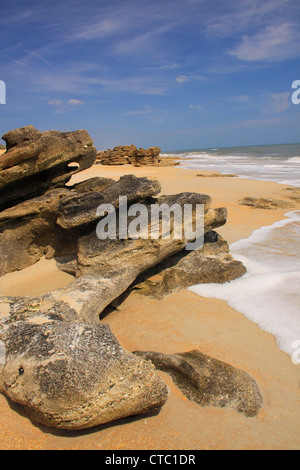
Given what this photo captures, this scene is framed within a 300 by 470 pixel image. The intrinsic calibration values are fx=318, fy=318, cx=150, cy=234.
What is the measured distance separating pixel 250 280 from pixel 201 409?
8.67 feet

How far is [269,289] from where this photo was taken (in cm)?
443

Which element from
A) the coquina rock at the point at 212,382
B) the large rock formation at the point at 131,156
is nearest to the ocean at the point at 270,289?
the coquina rock at the point at 212,382

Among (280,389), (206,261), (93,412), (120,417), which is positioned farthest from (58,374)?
(206,261)

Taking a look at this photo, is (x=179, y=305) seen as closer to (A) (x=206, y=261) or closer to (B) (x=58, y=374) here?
(A) (x=206, y=261)

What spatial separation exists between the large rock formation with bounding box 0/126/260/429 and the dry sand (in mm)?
132

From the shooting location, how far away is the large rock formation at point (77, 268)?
2182 mm

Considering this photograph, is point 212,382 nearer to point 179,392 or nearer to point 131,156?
point 179,392

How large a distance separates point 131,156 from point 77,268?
28.6 meters

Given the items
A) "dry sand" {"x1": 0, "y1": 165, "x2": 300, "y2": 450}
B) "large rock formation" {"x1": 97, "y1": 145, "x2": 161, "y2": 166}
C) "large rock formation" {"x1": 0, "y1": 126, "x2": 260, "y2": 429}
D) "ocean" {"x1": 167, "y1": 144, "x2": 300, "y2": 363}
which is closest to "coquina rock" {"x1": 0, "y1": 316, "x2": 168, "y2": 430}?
"large rock formation" {"x1": 0, "y1": 126, "x2": 260, "y2": 429}

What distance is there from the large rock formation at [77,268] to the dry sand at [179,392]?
13 centimetres

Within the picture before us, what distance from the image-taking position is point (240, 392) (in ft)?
8.29

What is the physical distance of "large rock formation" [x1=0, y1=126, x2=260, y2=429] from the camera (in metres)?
2.18

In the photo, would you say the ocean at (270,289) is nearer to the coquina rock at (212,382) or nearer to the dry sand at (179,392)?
the dry sand at (179,392)

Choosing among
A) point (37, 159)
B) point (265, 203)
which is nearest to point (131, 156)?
point (265, 203)
